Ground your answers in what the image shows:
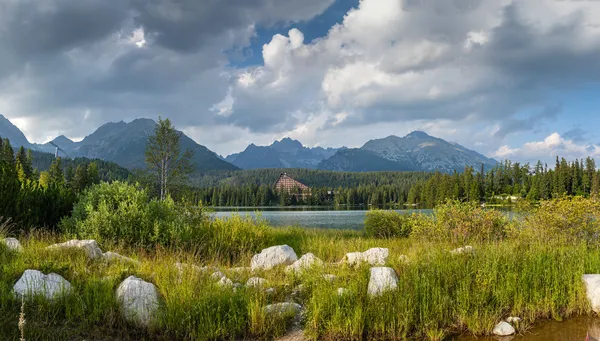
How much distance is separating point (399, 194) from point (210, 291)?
576 feet

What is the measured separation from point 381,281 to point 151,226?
8214mm

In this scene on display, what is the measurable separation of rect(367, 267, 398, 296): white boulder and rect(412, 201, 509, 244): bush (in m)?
8.75

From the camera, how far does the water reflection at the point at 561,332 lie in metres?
7.24

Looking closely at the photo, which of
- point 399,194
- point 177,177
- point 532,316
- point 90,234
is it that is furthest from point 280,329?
point 399,194

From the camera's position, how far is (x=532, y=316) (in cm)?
818

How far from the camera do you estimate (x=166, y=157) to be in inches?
1300

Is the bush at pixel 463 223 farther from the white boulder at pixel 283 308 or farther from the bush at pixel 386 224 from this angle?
the white boulder at pixel 283 308

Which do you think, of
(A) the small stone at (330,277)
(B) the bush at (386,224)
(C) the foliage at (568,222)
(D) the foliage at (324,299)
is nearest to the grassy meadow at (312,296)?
(D) the foliage at (324,299)

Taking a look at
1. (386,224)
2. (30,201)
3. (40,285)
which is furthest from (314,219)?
(40,285)

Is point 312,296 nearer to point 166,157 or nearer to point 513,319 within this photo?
point 513,319

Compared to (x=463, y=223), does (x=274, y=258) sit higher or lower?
lower

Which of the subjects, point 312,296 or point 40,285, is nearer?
point 40,285

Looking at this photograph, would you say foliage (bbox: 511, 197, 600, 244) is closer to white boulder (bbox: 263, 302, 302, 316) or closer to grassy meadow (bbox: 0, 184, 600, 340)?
grassy meadow (bbox: 0, 184, 600, 340)

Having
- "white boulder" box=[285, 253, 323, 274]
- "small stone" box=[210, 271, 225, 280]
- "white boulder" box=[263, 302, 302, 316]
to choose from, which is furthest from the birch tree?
"white boulder" box=[263, 302, 302, 316]
